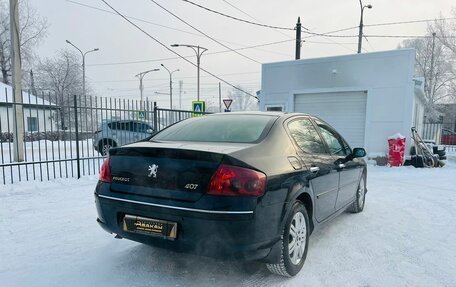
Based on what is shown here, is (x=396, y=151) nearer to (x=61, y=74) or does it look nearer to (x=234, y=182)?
(x=234, y=182)

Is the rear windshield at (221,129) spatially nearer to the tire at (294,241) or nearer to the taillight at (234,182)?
the taillight at (234,182)

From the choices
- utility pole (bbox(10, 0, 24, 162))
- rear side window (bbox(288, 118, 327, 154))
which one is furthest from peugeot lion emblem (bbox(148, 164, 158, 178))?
utility pole (bbox(10, 0, 24, 162))

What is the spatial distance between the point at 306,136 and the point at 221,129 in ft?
3.07

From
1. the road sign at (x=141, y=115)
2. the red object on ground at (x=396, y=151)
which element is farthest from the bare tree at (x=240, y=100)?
the road sign at (x=141, y=115)

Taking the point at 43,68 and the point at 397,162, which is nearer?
the point at 397,162

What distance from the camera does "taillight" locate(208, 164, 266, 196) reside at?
2.11 m

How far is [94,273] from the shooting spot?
260cm

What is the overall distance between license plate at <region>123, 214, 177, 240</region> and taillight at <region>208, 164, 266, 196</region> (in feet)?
1.41

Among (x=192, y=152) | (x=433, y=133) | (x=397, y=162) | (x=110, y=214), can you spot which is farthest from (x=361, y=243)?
(x=433, y=133)

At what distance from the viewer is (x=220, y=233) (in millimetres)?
2086

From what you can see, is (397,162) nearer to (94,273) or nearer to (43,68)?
(94,273)

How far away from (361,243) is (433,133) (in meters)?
22.0

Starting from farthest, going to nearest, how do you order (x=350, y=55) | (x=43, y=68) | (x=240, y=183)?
(x=43, y=68) → (x=350, y=55) → (x=240, y=183)

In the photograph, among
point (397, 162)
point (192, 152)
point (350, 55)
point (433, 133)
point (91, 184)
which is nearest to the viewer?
point (192, 152)
